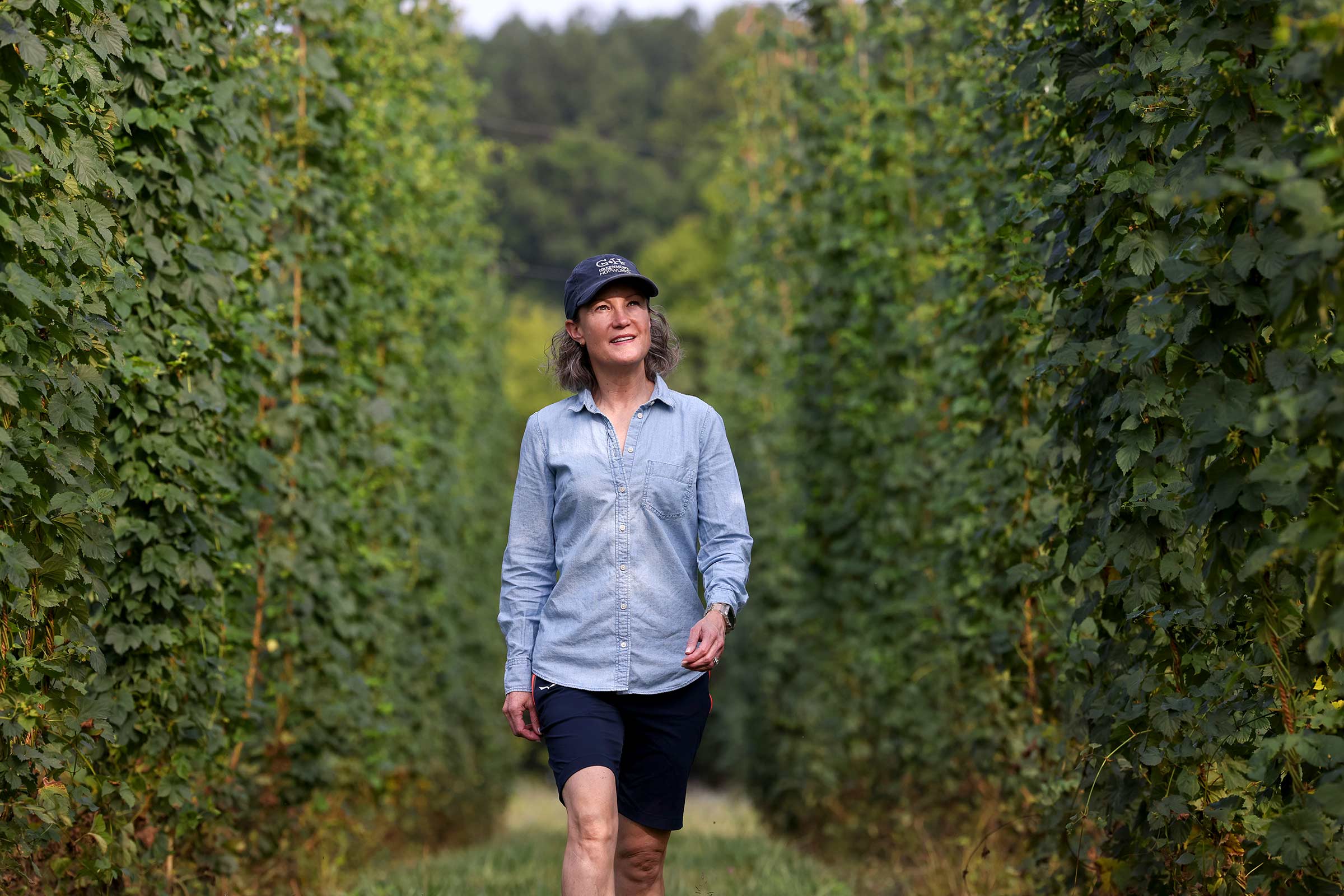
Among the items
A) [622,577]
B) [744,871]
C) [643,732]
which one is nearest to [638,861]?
[643,732]

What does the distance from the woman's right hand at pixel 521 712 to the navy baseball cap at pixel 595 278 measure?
106cm

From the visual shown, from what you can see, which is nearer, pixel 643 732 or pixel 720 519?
pixel 643 732

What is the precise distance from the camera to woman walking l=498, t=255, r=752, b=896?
354 cm

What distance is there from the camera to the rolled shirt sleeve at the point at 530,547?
12.2 feet

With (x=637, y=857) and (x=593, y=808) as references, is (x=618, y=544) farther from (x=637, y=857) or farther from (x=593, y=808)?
(x=637, y=857)

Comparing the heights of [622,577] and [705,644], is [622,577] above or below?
above

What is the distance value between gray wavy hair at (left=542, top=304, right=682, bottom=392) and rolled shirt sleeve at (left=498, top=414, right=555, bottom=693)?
199 mm

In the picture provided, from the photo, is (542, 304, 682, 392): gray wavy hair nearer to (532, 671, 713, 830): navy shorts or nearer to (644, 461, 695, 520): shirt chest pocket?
(644, 461, 695, 520): shirt chest pocket

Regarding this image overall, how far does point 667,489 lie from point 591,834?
0.93 m

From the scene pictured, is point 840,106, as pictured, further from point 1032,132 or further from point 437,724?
point 437,724

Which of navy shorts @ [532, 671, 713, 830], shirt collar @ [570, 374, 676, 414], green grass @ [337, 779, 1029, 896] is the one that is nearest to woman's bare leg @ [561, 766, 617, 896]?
navy shorts @ [532, 671, 713, 830]

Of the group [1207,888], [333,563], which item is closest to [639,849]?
[1207,888]

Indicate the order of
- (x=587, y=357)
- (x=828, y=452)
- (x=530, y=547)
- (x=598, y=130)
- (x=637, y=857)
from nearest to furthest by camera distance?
(x=637, y=857), (x=530, y=547), (x=587, y=357), (x=828, y=452), (x=598, y=130)

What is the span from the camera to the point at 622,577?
11.8 ft
